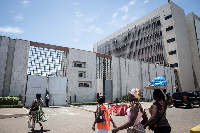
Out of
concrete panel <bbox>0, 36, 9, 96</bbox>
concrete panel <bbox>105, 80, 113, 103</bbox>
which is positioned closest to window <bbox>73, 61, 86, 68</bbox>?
concrete panel <bbox>105, 80, 113, 103</bbox>

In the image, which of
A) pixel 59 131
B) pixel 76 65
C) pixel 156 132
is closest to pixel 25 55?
pixel 76 65

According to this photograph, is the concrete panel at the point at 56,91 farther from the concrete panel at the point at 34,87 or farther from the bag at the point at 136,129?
the bag at the point at 136,129

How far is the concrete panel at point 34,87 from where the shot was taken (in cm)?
1975

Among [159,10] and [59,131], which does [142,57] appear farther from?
[59,131]

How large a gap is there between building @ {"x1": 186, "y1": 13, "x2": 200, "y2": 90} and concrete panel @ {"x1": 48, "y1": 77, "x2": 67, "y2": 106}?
139 feet

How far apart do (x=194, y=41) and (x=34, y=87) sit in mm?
49645

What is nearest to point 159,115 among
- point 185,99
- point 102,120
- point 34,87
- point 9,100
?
point 102,120

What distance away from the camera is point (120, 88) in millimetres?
29406

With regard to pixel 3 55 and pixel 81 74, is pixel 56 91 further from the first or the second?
pixel 3 55

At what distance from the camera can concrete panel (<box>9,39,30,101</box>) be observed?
19.0 m

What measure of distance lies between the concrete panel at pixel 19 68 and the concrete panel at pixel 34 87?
0.69 metres

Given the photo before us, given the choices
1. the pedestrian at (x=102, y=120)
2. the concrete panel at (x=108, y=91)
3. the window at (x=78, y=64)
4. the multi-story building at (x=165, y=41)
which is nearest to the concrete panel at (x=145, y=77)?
the concrete panel at (x=108, y=91)

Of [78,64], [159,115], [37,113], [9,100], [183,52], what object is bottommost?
[9,100]

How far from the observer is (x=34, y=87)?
2044 cm
